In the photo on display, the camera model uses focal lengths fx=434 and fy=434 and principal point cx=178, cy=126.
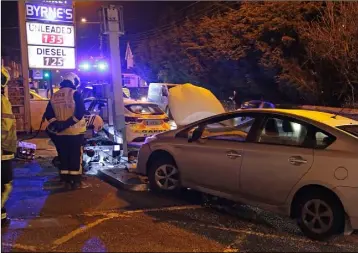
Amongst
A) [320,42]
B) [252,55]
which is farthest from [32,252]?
[252,55]

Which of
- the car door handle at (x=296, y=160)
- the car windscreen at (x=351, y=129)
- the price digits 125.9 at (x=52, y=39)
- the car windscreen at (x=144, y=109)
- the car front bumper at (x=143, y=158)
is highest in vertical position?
the price digits 125.9 at (x=52, y=39)

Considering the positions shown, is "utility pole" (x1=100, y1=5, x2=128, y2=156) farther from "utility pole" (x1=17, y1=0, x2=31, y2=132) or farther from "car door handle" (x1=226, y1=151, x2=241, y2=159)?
"utility pole" (x1=17, y1=0, x2=31, y2=132)

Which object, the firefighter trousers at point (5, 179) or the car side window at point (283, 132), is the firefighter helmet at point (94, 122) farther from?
the car side window at point (283, 132)

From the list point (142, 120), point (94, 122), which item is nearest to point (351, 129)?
point (94, 122)

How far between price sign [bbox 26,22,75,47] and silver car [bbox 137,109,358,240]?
8118mm

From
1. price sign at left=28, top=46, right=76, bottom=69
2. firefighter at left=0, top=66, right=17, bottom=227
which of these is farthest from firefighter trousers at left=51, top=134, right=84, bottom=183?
price sign at left=28, top=46, right=76, bottom=69

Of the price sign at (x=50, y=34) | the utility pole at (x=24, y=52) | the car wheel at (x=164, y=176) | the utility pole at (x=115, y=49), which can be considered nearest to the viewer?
the car wheel at (x=164, y=176)

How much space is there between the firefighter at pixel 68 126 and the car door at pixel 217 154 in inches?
65.8

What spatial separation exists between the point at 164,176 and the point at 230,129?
1277 mm

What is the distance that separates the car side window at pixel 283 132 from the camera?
16.9ft

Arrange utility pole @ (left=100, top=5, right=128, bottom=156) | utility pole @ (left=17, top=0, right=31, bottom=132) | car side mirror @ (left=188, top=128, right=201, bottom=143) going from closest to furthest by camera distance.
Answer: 1. car side mirror @ (left=188, top=128, right=201, bottom=143)
2. utility pole @ (left=100, top=5, right=128, bottom=156)
3. utility pole @ (left=17, top=0, right=31, bottom=132)

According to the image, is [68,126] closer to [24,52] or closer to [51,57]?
[51,57]

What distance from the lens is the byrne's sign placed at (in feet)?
43.0

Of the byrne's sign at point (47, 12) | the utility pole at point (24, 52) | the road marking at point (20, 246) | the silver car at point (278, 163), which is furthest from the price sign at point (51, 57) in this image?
the road marking at point (20, 246)
